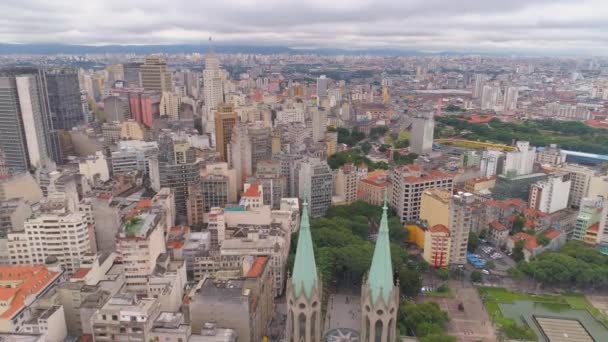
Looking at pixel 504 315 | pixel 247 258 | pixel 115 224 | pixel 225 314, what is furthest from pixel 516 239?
pixel 115 224

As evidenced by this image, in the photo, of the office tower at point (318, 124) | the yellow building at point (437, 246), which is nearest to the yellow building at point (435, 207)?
the yellow building at point (437, 246)

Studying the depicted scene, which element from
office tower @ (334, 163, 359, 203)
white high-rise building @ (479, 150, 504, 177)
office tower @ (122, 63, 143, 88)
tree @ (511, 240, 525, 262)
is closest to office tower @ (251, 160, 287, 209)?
office tower @ (334, 163, 359, 203)

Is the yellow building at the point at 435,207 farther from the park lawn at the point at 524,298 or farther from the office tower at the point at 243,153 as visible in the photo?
the office tower at the point at 243,153

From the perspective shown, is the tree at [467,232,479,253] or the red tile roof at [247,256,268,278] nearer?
the red tile roof at [247,256,268,278]

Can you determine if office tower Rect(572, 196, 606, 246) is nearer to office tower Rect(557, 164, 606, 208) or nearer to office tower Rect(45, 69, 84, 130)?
office tower Rect(557, 164, 606, 208)

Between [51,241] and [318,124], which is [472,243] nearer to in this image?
[51,241]

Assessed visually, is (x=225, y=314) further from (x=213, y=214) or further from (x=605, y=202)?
(x=605, y=202)
